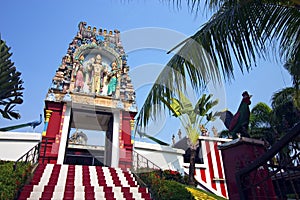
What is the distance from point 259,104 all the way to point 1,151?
1624 centimetres

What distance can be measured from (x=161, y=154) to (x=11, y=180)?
7048mm

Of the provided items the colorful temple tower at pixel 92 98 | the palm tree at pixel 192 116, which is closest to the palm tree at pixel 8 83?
the colorful temple tower at pixel 92 98

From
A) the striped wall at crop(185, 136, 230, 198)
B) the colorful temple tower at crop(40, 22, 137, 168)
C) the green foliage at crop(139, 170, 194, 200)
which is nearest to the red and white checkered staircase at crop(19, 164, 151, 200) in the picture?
the green foliage at crop(139, 170, 194, 200)

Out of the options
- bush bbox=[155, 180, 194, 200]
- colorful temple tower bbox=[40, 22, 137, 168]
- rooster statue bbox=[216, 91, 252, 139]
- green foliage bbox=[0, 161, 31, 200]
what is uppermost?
colorful temple tower bbox=[40, 22, 137, 168]

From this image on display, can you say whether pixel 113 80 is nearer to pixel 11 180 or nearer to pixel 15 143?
pixel 15 143

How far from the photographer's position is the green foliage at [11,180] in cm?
496

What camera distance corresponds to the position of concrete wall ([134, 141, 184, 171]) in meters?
11.1

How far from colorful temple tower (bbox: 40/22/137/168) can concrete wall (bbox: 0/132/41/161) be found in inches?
33.6

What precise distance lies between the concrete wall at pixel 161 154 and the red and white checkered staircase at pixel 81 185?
2685 millimetres

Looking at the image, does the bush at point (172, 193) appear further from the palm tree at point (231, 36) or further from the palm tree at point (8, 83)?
the palm tree at point (8, 83)

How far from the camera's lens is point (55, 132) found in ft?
34.0

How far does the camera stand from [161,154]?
11.4m

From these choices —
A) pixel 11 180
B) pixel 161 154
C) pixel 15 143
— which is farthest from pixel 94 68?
pixel 11 180

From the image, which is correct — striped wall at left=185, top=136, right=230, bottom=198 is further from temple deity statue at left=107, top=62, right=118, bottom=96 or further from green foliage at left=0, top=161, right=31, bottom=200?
green foliage at left=0, top=161, right=31, bottom=200
